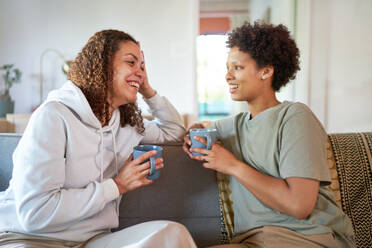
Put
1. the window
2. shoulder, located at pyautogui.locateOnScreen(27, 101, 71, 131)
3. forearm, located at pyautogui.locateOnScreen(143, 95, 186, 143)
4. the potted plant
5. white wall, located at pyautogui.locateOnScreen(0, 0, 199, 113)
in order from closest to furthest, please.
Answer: shoulder, located at pyautogui.locateOnScreen(27, 101, 71, 131) < forearm, located at pyautogui.locateOnScreen(143, 95, 186, 143) < the potted plant < white wall, located at pyautogui.locateOnScreen(0, 0, 199, 113) < the window

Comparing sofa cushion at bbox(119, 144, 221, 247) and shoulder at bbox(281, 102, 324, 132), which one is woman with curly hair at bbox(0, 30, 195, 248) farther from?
Answer: shoulder at bbox(281, 102, 324, 132)

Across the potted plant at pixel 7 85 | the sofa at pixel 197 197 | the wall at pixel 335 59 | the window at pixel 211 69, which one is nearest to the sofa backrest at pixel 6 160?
the sofa at pixel 197 197

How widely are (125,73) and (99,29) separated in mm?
3336

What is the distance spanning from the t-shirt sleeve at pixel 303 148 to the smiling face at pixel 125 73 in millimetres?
578

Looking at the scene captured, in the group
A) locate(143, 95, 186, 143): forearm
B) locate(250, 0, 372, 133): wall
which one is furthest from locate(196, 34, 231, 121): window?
locate(143, 95, 186, 143): forearm

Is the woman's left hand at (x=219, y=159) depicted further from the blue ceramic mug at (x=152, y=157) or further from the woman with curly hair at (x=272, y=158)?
the blue ceramic mug at (x=152, y=157)

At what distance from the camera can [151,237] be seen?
2.73ft

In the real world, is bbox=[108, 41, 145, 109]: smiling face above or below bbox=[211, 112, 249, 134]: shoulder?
above

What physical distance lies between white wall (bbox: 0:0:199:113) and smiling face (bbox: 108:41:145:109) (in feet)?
9.21

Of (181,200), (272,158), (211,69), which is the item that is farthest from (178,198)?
(211,69)

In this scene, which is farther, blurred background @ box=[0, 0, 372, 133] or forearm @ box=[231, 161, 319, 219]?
blurred background @ box=[0, 0, 372, 133]

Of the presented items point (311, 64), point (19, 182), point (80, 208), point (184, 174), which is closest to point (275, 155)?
point (184, 174)

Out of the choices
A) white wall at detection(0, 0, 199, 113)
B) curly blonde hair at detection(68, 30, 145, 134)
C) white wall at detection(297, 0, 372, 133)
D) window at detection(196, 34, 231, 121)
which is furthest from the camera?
window at detection(196, 34, 231, 121)

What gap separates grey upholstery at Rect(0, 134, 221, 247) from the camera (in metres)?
1.28
